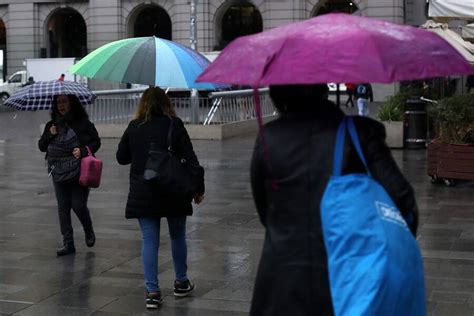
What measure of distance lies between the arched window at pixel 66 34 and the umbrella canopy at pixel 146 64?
4572 cm

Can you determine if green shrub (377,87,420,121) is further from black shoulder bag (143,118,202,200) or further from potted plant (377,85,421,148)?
black shoulder bag (143,118,202,200)

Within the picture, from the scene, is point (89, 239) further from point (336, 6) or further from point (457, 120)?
point (336, 6)

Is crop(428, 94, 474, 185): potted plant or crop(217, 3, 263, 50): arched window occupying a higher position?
crop(217, 3, 263, 50): arched window

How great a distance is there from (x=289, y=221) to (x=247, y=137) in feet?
60.4

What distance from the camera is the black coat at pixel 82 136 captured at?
8102 millimetres

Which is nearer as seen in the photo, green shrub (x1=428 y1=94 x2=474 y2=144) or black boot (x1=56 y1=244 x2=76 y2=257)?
black boot (x1=56 y1=244 x2=76 y2=257)

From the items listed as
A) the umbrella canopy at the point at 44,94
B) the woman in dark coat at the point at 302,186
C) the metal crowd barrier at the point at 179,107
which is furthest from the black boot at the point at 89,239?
the metal crowd barrier at the point at 179,107

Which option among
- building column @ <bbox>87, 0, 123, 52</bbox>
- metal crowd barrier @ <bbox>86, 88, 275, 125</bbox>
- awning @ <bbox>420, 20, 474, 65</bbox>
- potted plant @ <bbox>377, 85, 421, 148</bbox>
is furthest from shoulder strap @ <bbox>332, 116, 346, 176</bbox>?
building column @ <bbox>87, 0, 123, 52</bbox>

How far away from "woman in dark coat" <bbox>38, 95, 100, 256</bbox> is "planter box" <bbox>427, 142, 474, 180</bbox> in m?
6.13

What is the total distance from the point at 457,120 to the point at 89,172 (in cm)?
657

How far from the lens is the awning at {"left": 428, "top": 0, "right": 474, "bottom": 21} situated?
1244 centimetres

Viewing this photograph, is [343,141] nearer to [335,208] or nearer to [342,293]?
[335,208]

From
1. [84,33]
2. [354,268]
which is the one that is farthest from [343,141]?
[84,33]

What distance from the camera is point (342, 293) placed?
3.10 metres
